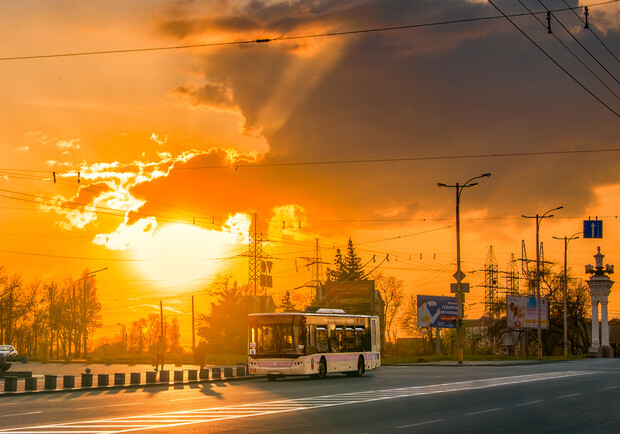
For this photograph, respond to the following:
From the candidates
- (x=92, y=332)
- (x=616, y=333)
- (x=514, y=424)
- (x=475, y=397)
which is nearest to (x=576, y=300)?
(x=616, y=333)

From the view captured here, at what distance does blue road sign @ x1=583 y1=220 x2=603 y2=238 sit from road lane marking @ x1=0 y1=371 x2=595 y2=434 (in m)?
36.8

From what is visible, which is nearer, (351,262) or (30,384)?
(30,384)

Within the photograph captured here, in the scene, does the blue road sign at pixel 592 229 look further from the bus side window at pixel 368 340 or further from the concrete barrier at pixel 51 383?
the concrete barrier at pixel 51 383

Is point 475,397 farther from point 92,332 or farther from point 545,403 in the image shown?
point 92,332

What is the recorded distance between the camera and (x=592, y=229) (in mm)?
66438

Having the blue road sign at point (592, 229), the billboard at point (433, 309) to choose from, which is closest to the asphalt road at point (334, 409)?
the blue road sign at point (592, 229)

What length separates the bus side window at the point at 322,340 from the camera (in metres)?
40.7

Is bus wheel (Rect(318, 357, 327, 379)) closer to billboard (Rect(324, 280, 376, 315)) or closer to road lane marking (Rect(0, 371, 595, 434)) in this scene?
road lane marking (Rect(0, 371, 595, 434))

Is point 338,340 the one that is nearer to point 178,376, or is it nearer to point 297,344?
point 297,344

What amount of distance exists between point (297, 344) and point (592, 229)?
35573 mm

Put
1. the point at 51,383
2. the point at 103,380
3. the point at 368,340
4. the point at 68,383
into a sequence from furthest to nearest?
the point at 368,340, the point at 103,380, the point at 68,383, the point at 51,383

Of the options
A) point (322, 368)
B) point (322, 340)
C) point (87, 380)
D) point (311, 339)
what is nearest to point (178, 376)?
point (87, 380)

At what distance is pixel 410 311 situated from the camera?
458ft

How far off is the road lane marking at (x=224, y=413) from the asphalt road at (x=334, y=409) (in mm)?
23
